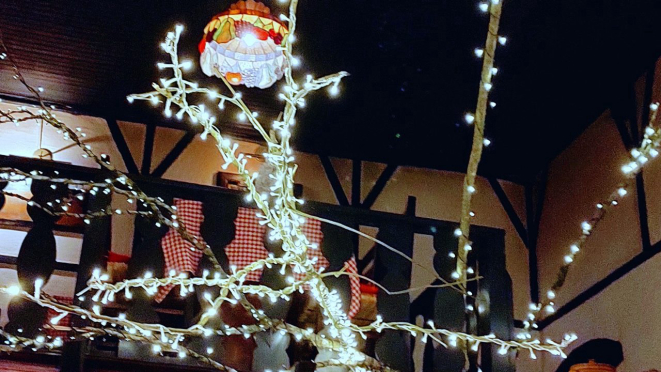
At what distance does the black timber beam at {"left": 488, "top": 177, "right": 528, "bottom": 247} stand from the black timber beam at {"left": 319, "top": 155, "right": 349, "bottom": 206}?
1420mm

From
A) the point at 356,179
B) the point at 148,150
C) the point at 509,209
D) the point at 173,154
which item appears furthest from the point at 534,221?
the point at 148,150

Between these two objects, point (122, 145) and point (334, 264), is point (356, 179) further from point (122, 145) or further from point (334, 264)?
point (334, 264)

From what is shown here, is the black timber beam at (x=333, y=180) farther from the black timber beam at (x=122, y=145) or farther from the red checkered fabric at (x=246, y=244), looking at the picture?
the red checkered fabric at (x=246, y=244)

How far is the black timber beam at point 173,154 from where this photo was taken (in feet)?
21.3

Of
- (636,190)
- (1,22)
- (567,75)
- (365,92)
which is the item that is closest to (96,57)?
(1,22)

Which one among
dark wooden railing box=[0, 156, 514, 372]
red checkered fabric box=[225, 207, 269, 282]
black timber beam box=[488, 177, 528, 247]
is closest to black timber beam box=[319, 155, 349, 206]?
black timber beam box=[488, 177, 528, 247]

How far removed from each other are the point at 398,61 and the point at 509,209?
2241mm

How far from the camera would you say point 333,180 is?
22.4 ft

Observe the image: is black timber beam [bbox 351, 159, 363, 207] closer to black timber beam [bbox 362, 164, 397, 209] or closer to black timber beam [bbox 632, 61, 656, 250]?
black timber beam [bbox 362, 164, 397, 209]

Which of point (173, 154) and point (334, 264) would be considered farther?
point (173, 154)

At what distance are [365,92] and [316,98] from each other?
1.36ft


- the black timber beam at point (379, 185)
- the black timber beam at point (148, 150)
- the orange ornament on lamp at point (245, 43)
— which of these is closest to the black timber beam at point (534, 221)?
the black timber beam at point (379, 185)

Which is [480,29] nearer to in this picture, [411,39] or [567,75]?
[411,39]

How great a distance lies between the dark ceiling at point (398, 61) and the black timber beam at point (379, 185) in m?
0.28
